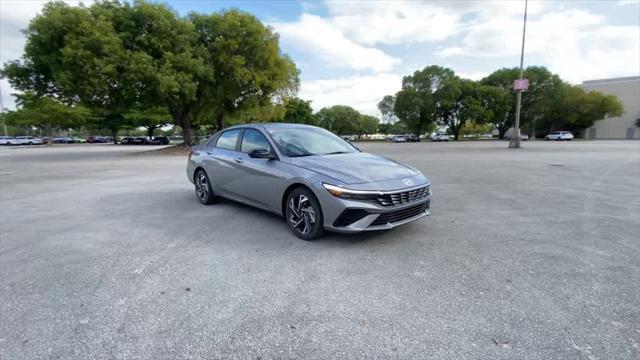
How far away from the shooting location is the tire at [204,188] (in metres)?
6.07

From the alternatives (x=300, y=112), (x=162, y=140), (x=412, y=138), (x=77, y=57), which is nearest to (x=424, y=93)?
(x=412, y=138)

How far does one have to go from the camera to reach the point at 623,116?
6122 cm

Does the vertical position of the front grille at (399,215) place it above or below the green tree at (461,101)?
below

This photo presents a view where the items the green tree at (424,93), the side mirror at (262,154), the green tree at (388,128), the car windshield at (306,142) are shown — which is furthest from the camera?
the green tree at (388,128)

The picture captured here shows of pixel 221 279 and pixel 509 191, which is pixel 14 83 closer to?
pixel 221 279

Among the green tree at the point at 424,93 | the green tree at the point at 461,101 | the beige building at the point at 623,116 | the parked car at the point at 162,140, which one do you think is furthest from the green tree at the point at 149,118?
the beige building at the point at 623,116

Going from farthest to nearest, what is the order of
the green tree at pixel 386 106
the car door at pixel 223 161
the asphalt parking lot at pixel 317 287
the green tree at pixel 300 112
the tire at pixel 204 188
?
the green tree at pixel 386 106
the green tree at pixel 300 112
the tire at pixel 204 188
the car door at pixel 223 161
the asphalt parking lot at pixel 317 287

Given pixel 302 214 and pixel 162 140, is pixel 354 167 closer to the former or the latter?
pixel 302 214

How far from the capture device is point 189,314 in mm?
2557

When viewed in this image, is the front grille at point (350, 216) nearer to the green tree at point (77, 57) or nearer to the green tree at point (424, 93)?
the green tree at point (77, 57)

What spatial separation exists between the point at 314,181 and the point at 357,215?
664 mm

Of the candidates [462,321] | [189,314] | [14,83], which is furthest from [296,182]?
[14,83]

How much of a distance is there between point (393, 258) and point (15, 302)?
3539 millimetres

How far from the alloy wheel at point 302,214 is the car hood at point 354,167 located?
0.44 meters
